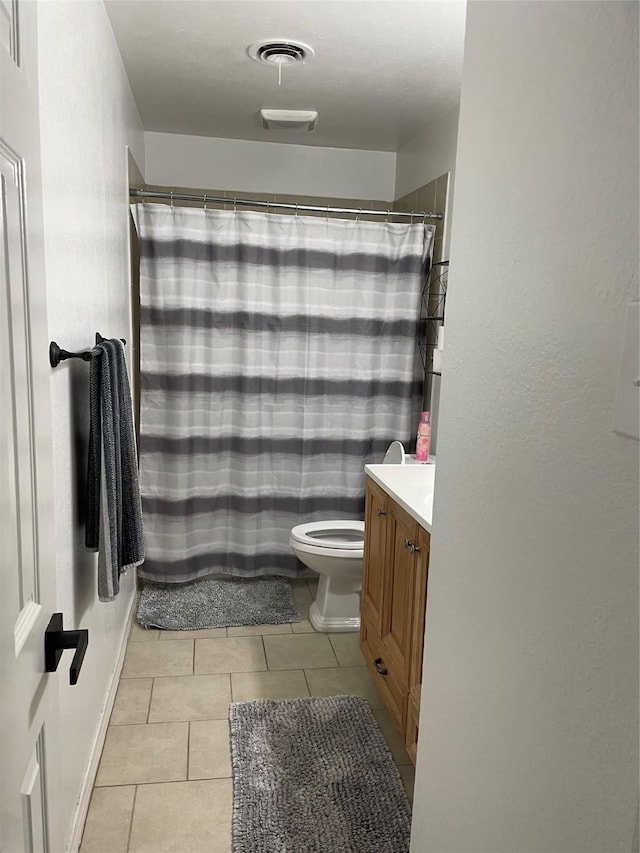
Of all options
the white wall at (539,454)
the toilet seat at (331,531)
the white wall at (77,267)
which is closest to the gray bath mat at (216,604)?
the toilet seat at (331,531)

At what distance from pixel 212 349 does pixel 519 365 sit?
98.3 inches

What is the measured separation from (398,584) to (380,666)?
1.22 feet

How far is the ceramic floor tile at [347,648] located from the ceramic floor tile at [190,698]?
0.51 metres

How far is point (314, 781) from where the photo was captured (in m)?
2.12

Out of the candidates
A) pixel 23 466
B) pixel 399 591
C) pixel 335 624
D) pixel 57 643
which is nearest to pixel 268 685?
pixel 335 624

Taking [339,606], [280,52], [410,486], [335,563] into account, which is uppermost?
[280,52]

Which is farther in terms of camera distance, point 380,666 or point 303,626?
point 303,626

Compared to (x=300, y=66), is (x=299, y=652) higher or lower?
lower

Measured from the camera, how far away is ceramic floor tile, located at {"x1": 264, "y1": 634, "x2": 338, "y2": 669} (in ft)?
9.32

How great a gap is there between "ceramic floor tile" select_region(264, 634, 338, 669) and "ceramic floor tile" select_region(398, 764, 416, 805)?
66 cm

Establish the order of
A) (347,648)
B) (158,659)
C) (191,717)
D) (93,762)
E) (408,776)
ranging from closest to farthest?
(93,762)
(408,776)
(191,717)
(158,659)
(347,648)

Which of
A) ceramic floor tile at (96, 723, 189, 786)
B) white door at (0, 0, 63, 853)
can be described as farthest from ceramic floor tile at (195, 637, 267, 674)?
white door at (0, 0, 63, 853)

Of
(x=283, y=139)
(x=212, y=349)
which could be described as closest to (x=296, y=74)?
(x=283, y=139)

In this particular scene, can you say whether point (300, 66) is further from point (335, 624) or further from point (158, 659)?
point (158, 659)
